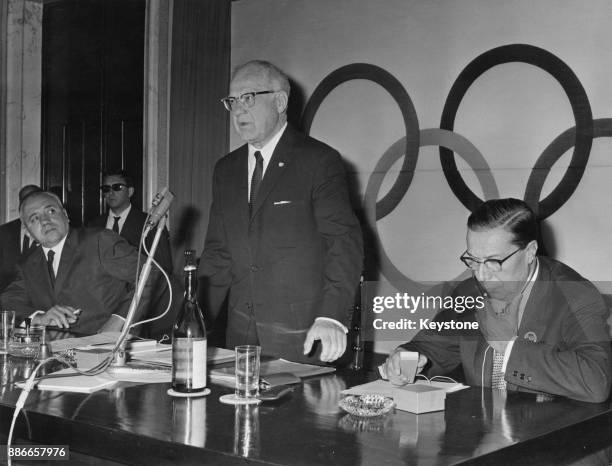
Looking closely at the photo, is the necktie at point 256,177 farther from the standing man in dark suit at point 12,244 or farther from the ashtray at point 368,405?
the standing man in dark suit at point 12,244

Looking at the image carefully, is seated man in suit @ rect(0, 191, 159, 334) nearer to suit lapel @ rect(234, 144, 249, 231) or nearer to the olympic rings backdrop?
suit lapel @ rect(234, 144, 249, 231)

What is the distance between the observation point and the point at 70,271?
374cm

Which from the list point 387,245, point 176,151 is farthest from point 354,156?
point 176,151

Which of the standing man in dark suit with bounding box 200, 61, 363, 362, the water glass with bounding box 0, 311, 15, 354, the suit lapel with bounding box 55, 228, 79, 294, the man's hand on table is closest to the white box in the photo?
the standing man in dark suit with bounding box 200, 61, 363, 362

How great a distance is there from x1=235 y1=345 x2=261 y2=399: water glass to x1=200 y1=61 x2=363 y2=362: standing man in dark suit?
1010mm

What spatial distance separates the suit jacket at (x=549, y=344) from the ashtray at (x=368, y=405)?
488 mm

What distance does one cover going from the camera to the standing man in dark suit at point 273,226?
297 centimetres

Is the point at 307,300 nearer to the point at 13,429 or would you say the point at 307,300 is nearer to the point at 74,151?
the point at 13,429

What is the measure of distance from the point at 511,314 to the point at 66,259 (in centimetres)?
217

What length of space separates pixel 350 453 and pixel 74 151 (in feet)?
21.5

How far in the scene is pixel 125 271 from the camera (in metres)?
3.84

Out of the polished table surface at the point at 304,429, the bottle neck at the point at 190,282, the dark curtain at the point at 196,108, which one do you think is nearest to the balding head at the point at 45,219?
the polished table surface at the point at 304,429

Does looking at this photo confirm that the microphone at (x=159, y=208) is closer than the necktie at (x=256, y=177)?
Yes

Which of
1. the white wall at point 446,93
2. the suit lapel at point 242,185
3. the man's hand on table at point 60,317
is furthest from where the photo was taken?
the white wall at point 446,93
